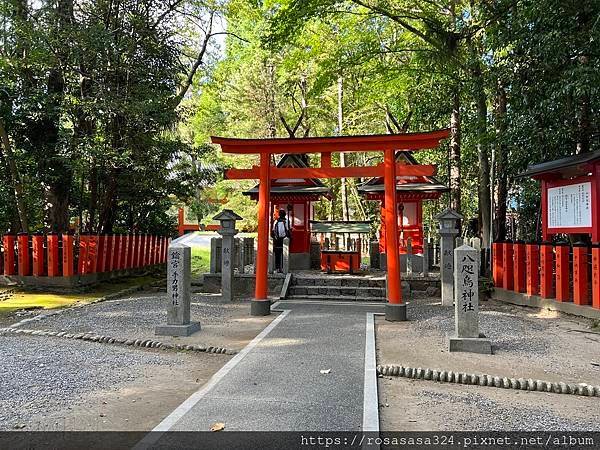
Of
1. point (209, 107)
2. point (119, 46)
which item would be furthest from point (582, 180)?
point (209, 107)

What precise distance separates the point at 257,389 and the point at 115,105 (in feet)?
31.0

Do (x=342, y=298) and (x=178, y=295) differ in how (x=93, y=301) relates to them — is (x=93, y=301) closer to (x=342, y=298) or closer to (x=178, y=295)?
(x=178, y=295)

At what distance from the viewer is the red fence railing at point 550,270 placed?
9.00 m

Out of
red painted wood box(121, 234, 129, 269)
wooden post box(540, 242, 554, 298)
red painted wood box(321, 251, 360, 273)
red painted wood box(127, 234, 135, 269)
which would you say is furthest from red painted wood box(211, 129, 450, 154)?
red painted wood box(127, 234, 135, 269)

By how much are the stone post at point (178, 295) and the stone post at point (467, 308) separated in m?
4.16

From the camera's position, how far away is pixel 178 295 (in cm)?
779

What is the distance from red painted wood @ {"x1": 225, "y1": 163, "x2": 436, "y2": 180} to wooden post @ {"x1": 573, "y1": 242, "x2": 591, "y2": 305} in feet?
10.3

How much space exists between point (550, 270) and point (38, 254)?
40.8 ft

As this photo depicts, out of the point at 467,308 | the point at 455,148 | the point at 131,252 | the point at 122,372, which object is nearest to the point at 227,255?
the point at 131,252

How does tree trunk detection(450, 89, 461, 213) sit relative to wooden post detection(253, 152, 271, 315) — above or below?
above

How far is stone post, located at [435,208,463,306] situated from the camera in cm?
1111

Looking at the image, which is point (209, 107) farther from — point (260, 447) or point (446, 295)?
point (260, 447)

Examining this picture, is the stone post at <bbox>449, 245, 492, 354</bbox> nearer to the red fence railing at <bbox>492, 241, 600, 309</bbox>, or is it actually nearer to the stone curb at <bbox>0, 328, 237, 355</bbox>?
the stone curb at <bbox>0, 328, 237, 355</bbox>

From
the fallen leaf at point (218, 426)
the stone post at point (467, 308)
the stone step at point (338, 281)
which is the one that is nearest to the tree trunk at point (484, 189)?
the stone step at point (338, 281)
